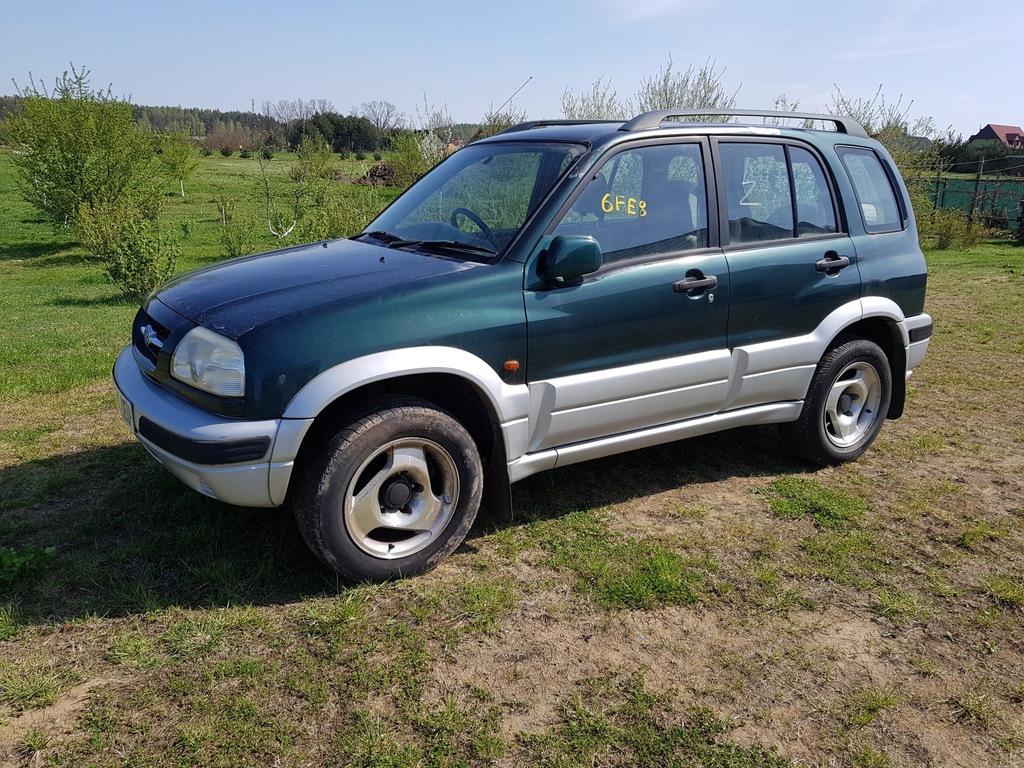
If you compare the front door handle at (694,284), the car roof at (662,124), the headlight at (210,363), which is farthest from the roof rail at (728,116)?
the headlight at (210,363)

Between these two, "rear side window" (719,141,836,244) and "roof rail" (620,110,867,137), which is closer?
"roof rail" (620,110,867,137)

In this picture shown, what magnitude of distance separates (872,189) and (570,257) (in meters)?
2.53

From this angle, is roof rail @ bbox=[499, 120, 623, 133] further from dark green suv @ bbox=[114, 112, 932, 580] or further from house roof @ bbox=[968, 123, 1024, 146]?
house roof @ bbox=[968, 123, 1024, 146]

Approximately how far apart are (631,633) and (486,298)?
1521 millimetres

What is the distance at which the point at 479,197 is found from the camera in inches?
166

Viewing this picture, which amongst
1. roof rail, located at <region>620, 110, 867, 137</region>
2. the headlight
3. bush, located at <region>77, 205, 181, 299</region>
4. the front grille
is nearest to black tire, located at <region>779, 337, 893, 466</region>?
roof rail, located at <region>620, 110, 867, 137</region>

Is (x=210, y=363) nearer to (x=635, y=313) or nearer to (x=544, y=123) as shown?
(x=635, y=313)

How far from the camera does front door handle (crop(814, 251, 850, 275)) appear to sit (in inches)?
179

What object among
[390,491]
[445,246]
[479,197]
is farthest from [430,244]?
[390,491]

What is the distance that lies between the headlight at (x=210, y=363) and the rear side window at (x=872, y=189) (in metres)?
3.72

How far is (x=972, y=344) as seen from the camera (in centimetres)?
848

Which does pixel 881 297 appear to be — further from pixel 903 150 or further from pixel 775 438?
pixel 903 150

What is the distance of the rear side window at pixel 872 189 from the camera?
490 cm

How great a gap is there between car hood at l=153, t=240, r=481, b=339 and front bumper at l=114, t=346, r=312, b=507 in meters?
0.37
